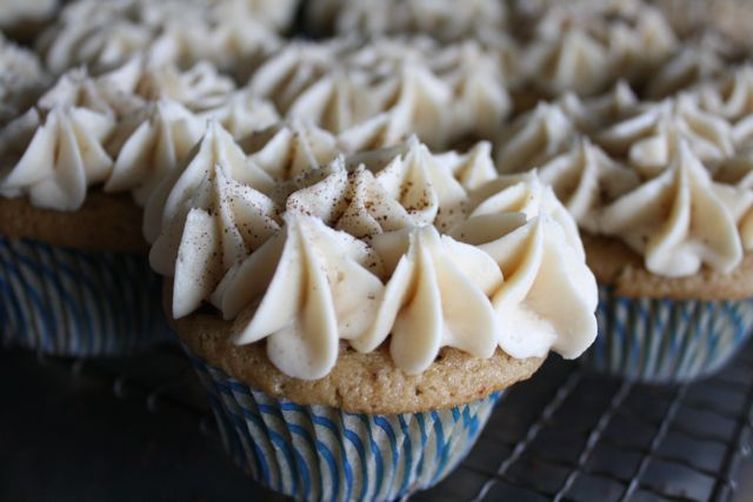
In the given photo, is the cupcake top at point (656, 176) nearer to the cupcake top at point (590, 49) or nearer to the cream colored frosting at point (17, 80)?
the cupcake top at point (590, 49)

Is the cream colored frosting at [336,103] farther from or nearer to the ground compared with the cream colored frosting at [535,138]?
farther from the ground

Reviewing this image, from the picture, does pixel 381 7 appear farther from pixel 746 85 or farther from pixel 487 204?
pixel 487 204

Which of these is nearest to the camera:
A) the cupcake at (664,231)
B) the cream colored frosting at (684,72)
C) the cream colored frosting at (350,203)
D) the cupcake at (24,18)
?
the cream colored frosting at (350,203)

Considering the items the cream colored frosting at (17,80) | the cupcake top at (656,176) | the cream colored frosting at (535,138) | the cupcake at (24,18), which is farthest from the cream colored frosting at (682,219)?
the cupcake at (24,18)

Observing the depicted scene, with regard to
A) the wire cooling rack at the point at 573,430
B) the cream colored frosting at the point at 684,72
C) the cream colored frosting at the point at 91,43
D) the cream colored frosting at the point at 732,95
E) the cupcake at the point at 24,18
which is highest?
the cream colored frosting at the point at 91,43

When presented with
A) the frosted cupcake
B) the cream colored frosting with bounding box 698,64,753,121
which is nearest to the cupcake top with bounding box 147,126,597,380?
the frosted cupcake

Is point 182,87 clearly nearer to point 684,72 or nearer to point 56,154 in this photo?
point 56,154

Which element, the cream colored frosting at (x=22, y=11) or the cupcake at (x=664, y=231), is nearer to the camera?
the cupcake at (x=664, y=231)

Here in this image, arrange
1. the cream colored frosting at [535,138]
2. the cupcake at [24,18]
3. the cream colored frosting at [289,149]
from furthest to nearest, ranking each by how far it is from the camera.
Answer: the cupcake at [24,18]
the cream colored frosting at [535,138]
the cream colored frosting at [289,149]

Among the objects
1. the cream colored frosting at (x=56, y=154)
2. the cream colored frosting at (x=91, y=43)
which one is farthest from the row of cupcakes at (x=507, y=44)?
the cream colored frosting at (x=56, y=154)
